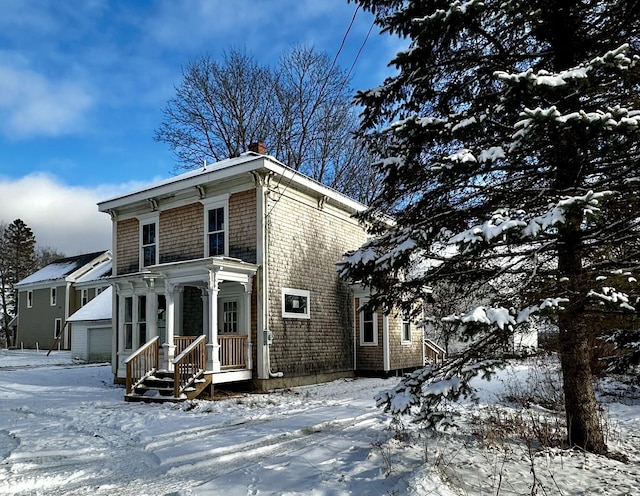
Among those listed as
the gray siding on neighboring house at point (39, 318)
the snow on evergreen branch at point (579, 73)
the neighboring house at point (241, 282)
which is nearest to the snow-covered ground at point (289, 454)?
the neighboring house at point (241, 282)

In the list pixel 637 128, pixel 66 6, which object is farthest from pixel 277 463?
pixel 66 6

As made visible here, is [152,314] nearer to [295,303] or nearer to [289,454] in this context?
[295,303]

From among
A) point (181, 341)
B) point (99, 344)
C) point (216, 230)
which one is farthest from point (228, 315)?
point (99, 344)

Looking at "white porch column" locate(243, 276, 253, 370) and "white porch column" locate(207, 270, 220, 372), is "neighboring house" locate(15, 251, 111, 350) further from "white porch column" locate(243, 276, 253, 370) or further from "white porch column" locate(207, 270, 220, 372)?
"white porch column" locate(207, 270, 220, 372)

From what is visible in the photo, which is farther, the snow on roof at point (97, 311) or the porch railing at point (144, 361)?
the snow on roof at point (97, 311)

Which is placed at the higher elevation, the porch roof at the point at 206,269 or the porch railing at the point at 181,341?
the porch roof at the point at 206,269

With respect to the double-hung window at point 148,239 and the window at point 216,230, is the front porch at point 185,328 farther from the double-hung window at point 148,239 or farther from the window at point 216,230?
the double-hung window at point 148,239

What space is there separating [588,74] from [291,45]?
2448cm

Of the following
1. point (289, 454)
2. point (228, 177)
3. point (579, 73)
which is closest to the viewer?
point (579, 73)

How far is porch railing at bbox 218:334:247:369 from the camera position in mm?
11938

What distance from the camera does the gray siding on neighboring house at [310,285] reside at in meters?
13.0

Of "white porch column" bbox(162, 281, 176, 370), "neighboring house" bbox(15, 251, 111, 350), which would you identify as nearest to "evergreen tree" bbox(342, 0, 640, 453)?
"white porch column" bbox(162, 281, 176, 370)

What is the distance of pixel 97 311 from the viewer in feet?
83.6

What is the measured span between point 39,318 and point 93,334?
1308cm
